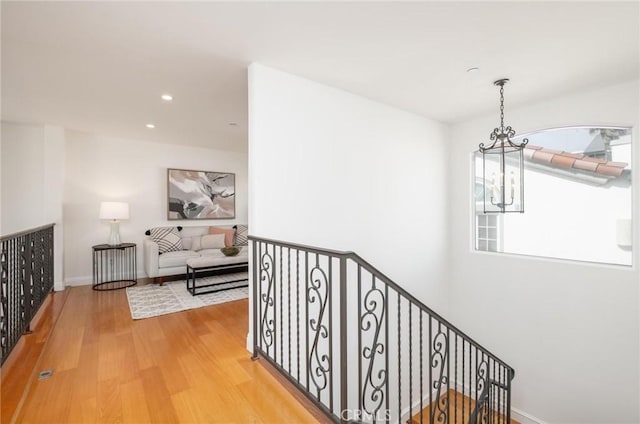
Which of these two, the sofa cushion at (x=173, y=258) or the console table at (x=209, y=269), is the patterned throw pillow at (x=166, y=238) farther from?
the console table at (x=209, y=269)

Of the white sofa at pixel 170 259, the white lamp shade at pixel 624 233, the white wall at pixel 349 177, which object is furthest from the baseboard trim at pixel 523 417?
the white sofa at pixel 170 259

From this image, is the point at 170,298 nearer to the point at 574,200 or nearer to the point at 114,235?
the point at 114,235

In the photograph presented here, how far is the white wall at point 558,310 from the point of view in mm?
3020

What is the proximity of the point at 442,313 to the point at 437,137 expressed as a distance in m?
2.64

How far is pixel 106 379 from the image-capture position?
2.09 meters

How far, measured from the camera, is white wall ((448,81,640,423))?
3020mm

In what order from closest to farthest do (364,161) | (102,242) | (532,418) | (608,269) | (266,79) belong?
(266,79) → (608,269) → (364,161) → (532,418) → (102,242)

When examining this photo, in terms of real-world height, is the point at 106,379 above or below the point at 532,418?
above

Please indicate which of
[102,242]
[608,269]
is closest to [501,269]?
[608,269]

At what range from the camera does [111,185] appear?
504 cm

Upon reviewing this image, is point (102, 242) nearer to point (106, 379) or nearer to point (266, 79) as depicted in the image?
point (106, 379)

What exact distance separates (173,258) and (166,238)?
612 mm

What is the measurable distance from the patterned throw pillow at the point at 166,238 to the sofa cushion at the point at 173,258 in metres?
0.24

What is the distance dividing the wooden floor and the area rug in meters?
0.35
